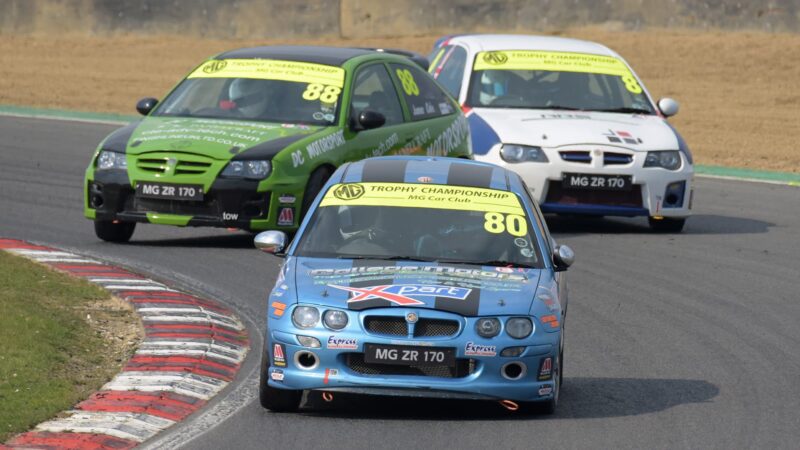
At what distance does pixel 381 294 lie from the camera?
8.17m

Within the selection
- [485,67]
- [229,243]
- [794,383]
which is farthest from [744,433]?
[485,67]

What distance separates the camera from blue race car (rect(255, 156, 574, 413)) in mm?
8047

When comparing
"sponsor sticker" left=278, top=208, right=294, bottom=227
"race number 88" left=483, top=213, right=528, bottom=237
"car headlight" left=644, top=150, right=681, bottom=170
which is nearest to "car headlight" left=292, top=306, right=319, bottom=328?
"race number 88" left=483, top=213, right=528, bottom=237

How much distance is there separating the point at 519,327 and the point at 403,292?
21.7 inches

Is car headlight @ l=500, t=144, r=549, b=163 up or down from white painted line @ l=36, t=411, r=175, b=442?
down

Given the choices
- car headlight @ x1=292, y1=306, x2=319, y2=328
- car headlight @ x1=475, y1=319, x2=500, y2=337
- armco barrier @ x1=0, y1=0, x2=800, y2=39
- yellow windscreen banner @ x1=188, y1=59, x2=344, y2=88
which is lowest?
armco barrier @ x1=0, y1=0, x2=800, y2=39

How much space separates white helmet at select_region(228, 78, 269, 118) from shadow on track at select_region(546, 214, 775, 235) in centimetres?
291

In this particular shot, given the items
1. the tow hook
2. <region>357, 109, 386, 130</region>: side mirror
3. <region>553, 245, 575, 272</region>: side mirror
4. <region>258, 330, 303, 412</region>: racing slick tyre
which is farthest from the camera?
<region>357, 109, 386, 130</region>: side mirror

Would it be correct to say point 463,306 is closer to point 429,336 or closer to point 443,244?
point 429,336

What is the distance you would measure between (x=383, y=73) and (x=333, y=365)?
24.1 ft

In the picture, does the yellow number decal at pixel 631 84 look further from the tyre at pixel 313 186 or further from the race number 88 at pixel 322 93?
the tyre at pixel 313 186

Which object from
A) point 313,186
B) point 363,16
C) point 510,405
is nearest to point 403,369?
point 510,405

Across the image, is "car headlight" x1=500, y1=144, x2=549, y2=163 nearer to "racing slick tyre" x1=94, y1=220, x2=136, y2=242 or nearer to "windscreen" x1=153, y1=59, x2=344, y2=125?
"windscreen" x1=153, y1=59, x2=344, y2=125

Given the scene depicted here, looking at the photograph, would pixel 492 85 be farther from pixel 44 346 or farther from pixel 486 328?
pixel 486 328
